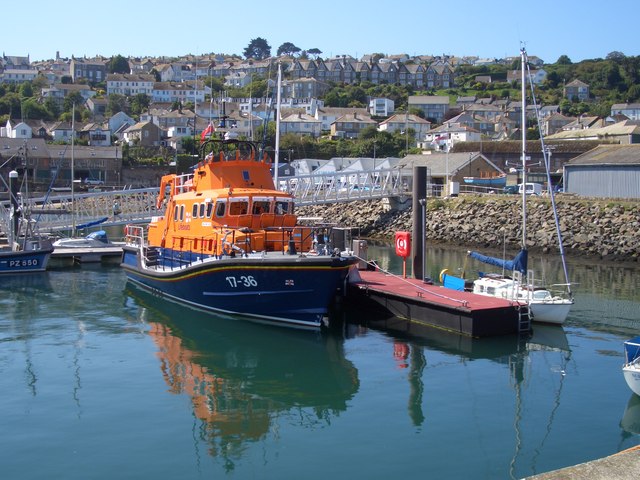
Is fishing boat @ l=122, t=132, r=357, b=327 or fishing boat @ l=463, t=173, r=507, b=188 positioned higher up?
fishing boat @ l=463, t=173, r=507, b=188

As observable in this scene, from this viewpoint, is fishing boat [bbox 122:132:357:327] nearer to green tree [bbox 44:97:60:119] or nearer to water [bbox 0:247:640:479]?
water [bbox 0:247:640:479]

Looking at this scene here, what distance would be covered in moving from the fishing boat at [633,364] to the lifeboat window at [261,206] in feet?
38.2

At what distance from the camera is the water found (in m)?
11.8

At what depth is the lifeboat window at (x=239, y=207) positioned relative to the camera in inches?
874

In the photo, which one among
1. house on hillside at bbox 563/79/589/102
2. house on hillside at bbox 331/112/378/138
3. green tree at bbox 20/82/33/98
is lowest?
house on hillside at bbox 331/112/378/138

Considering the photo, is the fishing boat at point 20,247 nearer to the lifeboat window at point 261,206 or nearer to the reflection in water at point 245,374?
the reflection in water at point 245,374

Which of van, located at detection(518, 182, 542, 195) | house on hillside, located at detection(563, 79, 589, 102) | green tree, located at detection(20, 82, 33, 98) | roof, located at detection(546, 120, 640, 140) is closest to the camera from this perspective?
van, located at detection(518, 182, 542, 195)

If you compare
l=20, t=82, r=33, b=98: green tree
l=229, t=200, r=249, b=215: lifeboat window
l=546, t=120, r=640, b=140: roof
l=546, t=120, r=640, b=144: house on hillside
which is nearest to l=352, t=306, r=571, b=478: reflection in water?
l=229, t=200, r=249, b=215: lifeboat window

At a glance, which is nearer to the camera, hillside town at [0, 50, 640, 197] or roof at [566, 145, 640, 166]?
roof at [566, 145, 640, 166]

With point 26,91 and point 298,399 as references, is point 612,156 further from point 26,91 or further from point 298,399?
point 26,91

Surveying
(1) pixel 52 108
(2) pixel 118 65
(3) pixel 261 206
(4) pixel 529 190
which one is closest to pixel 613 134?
(4) pixel 529 190

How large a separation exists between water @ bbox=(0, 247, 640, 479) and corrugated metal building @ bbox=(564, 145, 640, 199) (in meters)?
22.5

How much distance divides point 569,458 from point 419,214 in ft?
43.4

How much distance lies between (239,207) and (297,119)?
90757mm
